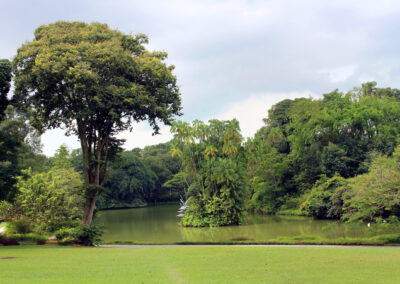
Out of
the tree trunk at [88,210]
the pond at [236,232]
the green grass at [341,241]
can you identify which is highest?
the tree trunk at [88,210]

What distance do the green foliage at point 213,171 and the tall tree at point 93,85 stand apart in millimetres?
15962

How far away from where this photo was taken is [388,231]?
898 inches

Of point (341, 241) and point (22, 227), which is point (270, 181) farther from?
point (22, 227)

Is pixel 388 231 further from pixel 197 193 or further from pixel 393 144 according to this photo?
pixel 197 193

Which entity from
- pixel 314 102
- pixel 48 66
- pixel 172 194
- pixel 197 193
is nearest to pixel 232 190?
pixel 197 193

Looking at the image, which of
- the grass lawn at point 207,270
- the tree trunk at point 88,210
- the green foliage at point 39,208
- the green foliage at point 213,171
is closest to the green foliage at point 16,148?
the green foliage at point 39,208

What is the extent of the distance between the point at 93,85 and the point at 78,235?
756 cm

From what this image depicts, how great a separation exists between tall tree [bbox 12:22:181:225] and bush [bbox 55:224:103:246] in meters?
2.40

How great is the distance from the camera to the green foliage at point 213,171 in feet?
119

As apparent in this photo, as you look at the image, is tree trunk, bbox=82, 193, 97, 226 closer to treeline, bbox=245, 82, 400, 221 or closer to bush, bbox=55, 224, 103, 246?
bush, bbox=55, 224, 103, 246

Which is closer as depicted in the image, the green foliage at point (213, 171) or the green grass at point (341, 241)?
the green grass at point (341, 241)

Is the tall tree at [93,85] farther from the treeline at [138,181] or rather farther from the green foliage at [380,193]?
the treeline at [138,181]

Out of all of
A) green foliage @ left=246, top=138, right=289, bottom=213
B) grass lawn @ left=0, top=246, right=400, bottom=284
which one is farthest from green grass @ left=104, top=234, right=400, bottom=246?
green foliage @ left=246, top=138, right=289, bottom=213

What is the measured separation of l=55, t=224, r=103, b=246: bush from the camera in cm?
1781
